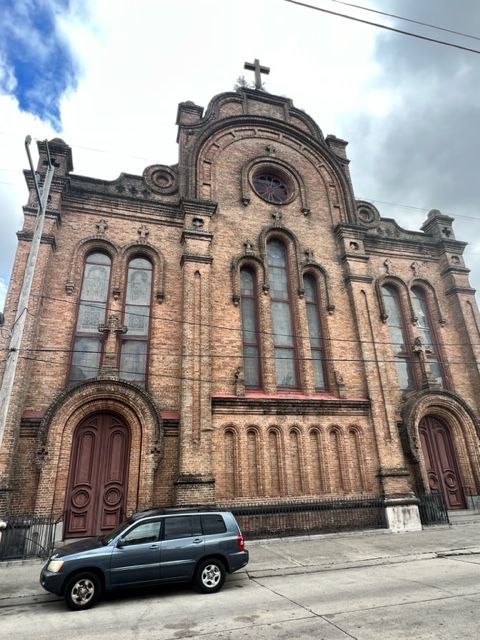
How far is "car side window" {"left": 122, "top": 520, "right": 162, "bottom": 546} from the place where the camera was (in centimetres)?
718

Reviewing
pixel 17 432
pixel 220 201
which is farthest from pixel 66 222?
pixel 17 432

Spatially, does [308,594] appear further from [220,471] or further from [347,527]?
[347,527]

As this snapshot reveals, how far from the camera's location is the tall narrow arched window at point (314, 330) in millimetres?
15352

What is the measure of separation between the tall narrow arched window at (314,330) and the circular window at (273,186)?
4239 mm

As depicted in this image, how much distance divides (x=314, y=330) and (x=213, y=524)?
31.9 ft

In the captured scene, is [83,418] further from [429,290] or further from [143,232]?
[429,290]

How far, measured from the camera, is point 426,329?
720 inches

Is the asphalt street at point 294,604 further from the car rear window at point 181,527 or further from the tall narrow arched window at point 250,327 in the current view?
the tall narrow arched window at point 250,327

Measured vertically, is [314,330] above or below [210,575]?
above

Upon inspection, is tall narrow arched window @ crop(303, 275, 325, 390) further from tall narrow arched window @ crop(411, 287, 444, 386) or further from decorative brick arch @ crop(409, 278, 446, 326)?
decorative brick arch @ crop(409, 278, 446, 326)

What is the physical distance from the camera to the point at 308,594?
6887 mm

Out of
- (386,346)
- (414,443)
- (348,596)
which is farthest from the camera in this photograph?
(386,346)

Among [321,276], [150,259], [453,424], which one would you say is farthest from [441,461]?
[150,259]

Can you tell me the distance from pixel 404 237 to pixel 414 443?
10.4m
